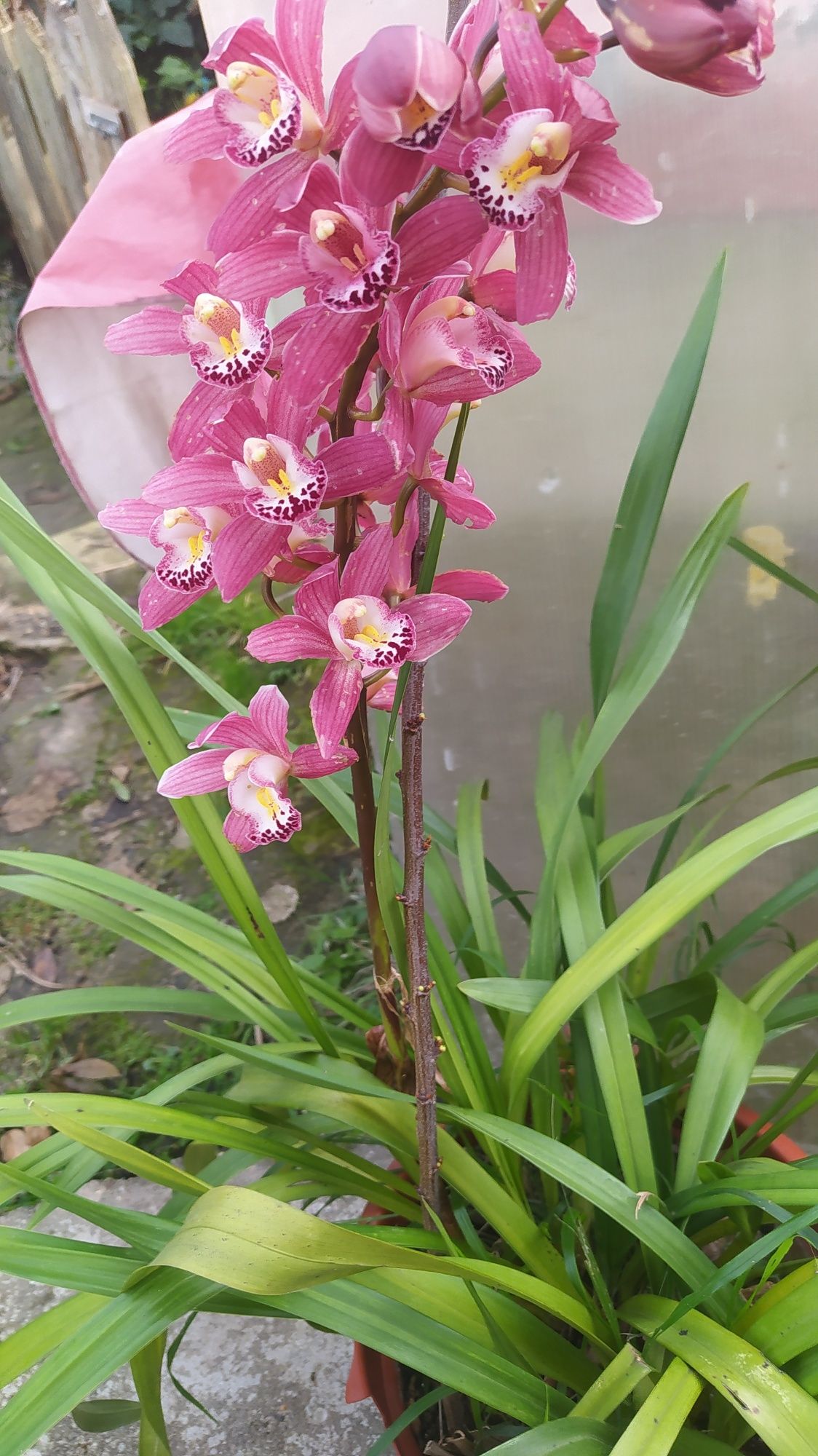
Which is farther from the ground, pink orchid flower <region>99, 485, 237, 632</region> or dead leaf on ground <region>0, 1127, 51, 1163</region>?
pink orchid flower <region>99, 485, 237, 632</region>

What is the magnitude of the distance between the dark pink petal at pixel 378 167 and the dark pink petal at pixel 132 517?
172mm

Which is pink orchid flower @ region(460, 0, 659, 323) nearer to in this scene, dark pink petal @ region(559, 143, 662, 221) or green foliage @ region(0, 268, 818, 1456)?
dark pink petal @ region(559, 143, 662, 221)

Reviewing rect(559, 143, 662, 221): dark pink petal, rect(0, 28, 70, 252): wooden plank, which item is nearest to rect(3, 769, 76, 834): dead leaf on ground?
rect(0, 28, 70, 252): wooden plank

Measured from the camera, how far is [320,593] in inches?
15.5

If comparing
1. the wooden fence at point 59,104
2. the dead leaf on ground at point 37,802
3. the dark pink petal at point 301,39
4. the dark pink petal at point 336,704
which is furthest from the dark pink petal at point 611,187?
the dead leaf on ground at point 37,802

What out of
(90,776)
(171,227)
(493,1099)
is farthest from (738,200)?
(90,776)

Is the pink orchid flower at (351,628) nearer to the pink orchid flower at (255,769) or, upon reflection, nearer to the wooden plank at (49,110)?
the pink orchid flower at (255,769)

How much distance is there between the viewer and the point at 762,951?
93 centimetres

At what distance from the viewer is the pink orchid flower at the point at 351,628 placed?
0.38 metres

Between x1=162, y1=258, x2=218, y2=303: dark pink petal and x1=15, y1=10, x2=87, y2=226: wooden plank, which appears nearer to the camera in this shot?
x1=162, y1=258, x2=218, y2=303: dark pink petal

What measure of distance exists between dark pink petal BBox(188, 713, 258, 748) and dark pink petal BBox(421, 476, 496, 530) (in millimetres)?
141

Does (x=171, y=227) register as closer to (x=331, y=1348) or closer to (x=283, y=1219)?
(x=283, y=1219)

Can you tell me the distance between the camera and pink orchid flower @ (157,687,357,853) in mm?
438

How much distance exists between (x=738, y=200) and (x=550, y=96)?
0.45 meters
